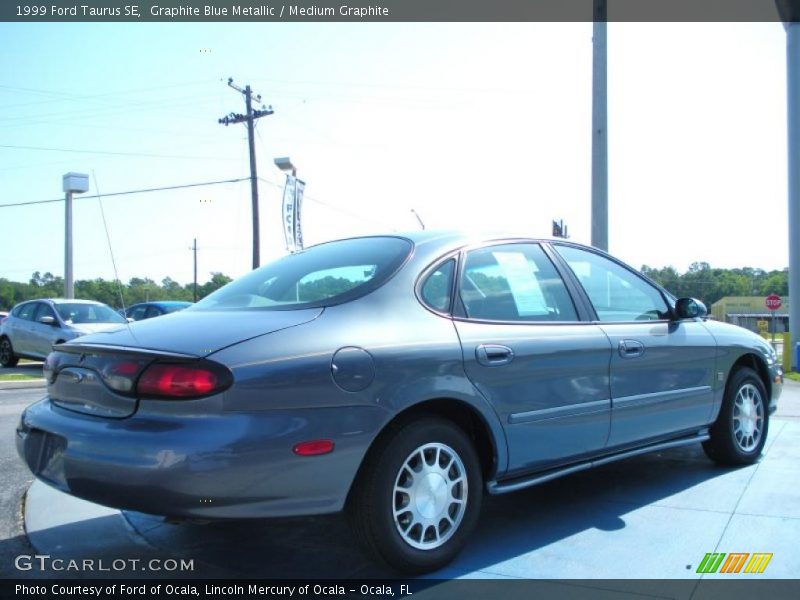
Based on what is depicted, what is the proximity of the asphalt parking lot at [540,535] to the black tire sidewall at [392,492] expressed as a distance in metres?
0.13

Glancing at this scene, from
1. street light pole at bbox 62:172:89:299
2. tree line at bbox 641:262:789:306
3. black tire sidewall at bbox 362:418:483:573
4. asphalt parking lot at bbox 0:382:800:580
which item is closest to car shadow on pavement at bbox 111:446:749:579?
asphalt parking lot at bbox 0:382:800:580

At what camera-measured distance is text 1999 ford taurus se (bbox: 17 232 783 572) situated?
2.73m

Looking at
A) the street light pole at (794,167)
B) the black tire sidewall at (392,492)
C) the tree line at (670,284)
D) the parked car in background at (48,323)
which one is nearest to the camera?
the black tire sidewall at (392,492)

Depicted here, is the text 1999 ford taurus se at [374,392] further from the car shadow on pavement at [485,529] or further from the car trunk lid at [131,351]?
the car shadow on pavement at [485,529]

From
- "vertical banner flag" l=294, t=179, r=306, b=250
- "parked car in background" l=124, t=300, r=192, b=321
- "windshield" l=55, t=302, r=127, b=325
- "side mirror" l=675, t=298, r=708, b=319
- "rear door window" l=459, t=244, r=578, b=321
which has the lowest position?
"parked car in background" l=124, t=300, r=192, b=321

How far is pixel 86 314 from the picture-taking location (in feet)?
48.5

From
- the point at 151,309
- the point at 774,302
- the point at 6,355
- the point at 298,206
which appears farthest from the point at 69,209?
the point at 774,302

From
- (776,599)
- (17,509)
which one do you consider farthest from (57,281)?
(776,599)

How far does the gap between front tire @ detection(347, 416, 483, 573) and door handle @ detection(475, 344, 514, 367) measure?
1.13 ft

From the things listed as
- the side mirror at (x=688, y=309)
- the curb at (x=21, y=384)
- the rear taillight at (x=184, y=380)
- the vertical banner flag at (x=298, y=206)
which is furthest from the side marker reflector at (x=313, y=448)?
the vertical banner flag at (x=298, y=206)

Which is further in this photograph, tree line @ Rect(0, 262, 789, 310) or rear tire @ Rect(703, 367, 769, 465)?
tree line @ Rect(0, 262, 789, 310)

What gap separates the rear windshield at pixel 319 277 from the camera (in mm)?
3410

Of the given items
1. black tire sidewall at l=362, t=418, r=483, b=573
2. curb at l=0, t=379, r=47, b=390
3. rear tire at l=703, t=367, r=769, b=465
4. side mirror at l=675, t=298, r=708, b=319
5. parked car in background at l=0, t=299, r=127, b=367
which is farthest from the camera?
parked car in background at l=0, t=299, r=127, b=367

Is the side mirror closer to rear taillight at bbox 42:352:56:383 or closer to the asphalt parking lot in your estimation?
the asphalt parking lot
